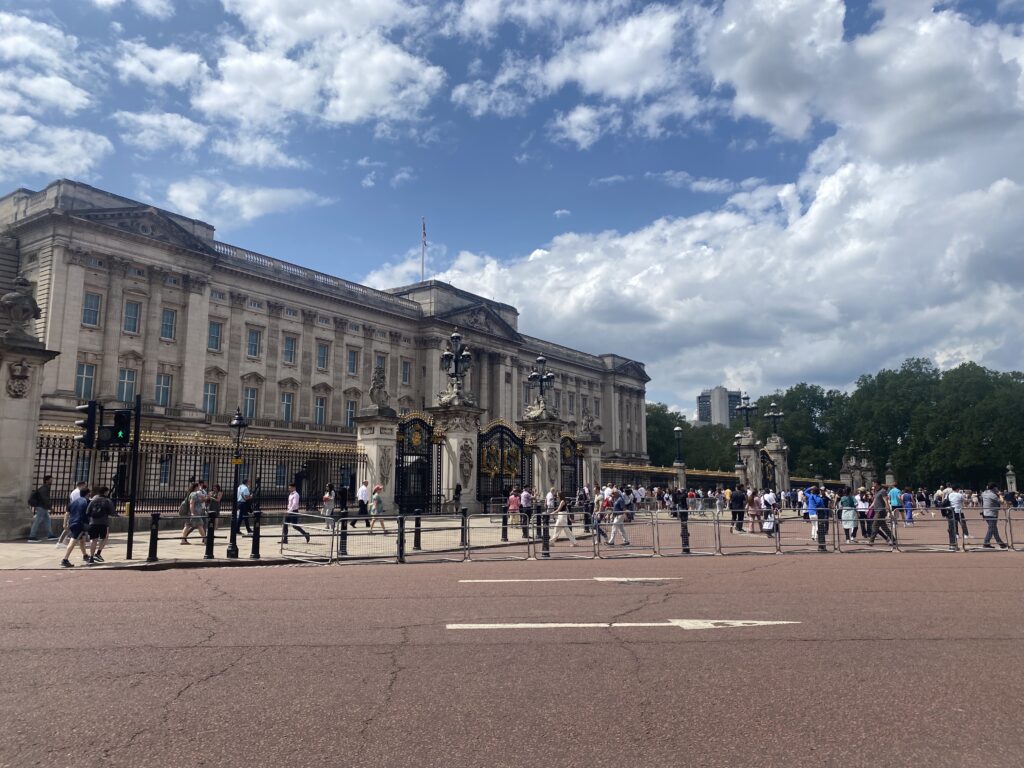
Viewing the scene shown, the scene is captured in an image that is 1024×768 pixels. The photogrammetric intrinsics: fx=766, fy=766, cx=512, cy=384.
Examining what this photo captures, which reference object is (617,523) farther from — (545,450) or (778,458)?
(778,458)

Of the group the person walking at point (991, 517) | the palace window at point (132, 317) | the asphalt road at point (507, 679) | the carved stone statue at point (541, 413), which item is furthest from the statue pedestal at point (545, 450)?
the palace window at point (132, 317)

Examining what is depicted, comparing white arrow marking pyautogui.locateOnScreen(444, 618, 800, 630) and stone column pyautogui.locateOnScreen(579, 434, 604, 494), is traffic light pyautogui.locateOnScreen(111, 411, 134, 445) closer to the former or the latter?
white arrow marking pyautogui.locateOnScreen(444, 618, 800, 630)

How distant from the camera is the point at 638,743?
4.60 metres

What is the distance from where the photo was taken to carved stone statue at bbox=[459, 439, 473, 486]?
28.1 metres

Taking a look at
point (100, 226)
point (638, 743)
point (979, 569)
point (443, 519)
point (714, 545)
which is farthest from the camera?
point (100, 226)

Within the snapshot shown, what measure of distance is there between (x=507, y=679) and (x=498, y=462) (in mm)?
23896

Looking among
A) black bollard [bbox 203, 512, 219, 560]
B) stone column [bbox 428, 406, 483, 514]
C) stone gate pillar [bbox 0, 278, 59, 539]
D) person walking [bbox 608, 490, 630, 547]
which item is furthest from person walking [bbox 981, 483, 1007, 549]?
stone gate pillar [bbox 0, 278, 59, 539]

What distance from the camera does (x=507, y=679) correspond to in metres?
5.96

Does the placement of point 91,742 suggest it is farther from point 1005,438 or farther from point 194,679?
point 1005,438

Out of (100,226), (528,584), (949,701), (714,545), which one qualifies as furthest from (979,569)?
(100,226)

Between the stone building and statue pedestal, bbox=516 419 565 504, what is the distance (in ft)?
17.0

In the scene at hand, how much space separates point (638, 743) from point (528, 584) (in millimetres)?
7424

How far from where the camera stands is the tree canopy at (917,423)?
72500mm

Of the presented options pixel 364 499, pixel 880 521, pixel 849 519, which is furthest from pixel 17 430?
pixel 880 521
